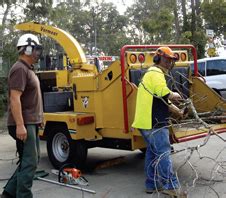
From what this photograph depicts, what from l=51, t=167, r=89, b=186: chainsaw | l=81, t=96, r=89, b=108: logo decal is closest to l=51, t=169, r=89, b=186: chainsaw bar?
l=51, t=167, r=89, b=186: chainsaw

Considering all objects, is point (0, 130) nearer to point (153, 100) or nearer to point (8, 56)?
point (8, 56)

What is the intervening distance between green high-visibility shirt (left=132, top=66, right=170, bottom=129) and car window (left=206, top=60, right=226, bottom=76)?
36.0 ft

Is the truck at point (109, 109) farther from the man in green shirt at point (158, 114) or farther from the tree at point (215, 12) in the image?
the tree at point (215, 12)

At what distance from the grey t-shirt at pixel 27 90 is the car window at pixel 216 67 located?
12.0 metres

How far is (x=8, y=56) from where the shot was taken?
19.1m

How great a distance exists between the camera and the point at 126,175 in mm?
7000

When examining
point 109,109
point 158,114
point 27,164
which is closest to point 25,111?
point 27,164

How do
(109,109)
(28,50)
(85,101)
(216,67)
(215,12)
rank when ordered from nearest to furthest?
(28,50) → (109,109) → (85,101) → (216,67) → (215,12)

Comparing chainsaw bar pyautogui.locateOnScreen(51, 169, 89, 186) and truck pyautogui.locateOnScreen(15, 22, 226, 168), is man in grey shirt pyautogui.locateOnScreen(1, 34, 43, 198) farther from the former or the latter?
truck pyautogui.locateOnScreen(15, 22, 226, 168)

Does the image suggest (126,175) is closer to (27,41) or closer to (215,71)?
(27,41)

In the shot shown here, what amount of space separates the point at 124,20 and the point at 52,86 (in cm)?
4569

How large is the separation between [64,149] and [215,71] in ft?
33.1

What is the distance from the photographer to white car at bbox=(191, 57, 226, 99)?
15.9 meters

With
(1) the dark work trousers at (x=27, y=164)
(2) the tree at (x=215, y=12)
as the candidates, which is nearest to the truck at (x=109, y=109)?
(1) the dark work trousers at (x=27, y=164)
